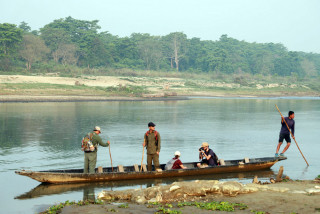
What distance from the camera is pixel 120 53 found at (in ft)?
358

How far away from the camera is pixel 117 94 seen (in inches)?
2542

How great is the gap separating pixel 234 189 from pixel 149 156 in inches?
188

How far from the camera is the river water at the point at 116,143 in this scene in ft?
47.7

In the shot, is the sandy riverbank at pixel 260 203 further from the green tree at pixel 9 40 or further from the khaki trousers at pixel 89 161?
the green tree at pixel 9 40

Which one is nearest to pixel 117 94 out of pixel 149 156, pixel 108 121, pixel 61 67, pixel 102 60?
pixel 61 67

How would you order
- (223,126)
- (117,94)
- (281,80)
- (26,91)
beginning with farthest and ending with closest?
(281,80), (117,94), (26,91), (223,126)

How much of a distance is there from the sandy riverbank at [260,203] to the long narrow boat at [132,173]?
3.03m

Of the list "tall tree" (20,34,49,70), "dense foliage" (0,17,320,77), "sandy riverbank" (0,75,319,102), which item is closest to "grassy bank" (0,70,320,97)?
"sandy riverbank" (0,75,319,102)

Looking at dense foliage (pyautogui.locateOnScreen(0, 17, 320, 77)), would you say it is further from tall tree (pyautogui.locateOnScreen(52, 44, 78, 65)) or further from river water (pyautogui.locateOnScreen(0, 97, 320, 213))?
river water (pyautogui.locateOnScreen(0, 97, 320, 213))

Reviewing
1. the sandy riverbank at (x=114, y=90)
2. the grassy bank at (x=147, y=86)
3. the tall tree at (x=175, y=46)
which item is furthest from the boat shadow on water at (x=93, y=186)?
the tall tree at (x=175, y=46)

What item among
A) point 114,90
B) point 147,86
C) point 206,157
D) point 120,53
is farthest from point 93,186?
point 120,53

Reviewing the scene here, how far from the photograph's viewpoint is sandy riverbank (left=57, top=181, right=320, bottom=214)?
10.7 metres

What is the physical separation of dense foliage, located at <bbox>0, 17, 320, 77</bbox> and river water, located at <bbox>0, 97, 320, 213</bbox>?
42154 millimetres

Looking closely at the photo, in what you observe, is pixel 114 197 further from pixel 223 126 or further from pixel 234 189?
pixel 223 126
